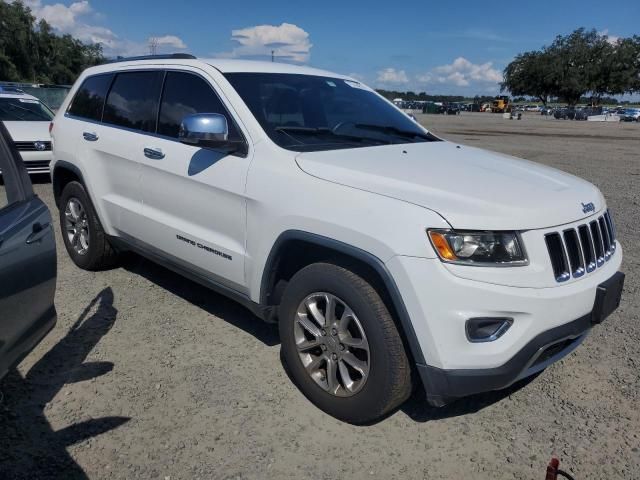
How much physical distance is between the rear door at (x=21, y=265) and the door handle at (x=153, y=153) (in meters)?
1.14

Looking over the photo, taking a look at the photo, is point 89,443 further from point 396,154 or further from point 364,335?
point 396,154

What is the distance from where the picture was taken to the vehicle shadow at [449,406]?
10.6 ft

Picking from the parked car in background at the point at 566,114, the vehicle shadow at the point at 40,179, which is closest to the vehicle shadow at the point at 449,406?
the vehicle shadow at the point at 40,179

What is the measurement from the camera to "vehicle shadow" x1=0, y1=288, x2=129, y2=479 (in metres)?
2.68

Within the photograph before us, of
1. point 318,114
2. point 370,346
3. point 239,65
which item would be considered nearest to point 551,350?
point 370,346

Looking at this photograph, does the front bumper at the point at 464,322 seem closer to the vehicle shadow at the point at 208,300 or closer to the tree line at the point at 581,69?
the vehicle shadow at the point at 208,300

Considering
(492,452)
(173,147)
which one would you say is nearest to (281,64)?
(173,147)

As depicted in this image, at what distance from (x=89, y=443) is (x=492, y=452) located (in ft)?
6.66

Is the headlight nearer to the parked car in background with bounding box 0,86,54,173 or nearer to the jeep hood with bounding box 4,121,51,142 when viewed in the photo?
the parked car in background with bounding box 0,86,54,173

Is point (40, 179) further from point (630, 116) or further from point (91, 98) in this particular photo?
point (630, 116)

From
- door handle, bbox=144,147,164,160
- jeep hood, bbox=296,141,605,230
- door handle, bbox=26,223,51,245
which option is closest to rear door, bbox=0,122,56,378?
door handle, bbox=26,223,51,245

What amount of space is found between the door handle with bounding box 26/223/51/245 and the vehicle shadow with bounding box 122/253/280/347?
5.59 ft

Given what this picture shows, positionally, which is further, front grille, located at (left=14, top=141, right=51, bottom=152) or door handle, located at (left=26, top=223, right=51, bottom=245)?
front grille, located at (left=14, top=141, right=51, bottom=152)

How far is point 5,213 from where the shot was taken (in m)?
2.65
